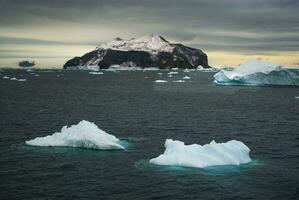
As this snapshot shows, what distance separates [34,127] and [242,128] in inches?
848

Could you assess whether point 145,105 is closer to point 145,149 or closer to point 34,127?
point 34,127

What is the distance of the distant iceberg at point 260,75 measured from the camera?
4018 inches

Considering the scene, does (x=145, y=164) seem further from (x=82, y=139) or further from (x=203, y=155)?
(x=82, y=139)

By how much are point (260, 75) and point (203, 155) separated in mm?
81668

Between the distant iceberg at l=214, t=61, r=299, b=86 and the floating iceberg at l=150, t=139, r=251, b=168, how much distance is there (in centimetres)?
7430

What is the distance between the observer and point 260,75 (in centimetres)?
10719

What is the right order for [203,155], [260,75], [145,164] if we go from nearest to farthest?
[203,155]
[145,164]
[260,75]

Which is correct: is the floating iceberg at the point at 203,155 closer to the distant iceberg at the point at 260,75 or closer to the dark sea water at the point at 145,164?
the dark sea water at the point at 145,164

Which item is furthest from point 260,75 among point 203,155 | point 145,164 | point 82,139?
point 145,164

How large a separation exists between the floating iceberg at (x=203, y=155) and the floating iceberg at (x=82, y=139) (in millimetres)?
5124

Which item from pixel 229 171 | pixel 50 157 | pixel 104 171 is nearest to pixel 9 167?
pixel 50 157

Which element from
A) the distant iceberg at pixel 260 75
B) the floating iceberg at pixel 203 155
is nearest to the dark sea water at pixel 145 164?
the floating iceberg at pixel 203 155

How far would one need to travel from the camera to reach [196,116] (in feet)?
187

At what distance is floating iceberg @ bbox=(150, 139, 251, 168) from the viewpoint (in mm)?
28761
